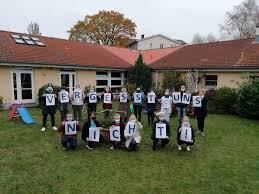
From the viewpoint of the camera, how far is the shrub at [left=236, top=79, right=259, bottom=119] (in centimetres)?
1343

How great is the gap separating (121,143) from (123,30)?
120 feet

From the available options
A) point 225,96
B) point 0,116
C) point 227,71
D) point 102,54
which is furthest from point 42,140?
point 102,54

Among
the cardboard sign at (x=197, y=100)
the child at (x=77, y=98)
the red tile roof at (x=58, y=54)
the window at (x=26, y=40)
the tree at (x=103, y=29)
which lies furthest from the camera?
the tree at (x=103, y=29)

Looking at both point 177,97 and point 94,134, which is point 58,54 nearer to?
point 177,97

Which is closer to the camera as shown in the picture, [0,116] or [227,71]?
[0,116]

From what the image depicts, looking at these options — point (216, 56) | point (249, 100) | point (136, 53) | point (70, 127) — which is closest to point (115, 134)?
point (70, 127)

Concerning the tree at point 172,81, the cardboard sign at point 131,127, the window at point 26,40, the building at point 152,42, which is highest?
the building at point 152,42

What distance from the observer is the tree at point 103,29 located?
134ft

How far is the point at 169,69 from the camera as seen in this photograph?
21.2 m

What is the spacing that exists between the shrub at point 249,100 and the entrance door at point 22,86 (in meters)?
13.0

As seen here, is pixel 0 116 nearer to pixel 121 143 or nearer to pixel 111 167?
pixel 121 143

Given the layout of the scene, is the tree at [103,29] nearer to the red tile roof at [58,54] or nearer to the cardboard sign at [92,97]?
the red tile roof at [58,54]

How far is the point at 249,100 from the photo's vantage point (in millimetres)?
13617

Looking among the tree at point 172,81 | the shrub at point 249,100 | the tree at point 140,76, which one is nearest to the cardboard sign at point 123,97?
the shrub at point 249,100
